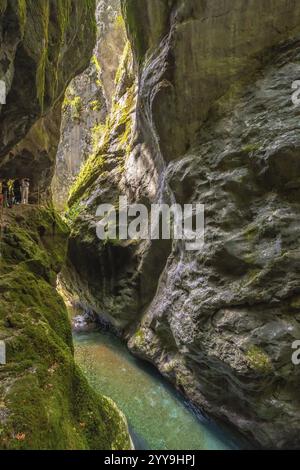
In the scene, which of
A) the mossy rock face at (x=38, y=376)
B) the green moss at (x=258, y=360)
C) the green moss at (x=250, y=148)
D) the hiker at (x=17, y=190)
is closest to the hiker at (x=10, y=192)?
the hiker at (x=17, y=190)

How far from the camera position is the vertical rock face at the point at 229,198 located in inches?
260

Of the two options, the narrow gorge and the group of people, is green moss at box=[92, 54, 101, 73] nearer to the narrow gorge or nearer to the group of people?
the narrow gorge

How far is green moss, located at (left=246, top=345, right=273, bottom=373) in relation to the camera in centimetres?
626

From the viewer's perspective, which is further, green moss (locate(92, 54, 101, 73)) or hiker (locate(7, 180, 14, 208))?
green moss (locate(92, 54, 101, 73))

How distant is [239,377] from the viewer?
6.60m

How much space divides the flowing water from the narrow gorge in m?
0.05

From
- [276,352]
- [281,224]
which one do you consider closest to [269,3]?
[281,224]

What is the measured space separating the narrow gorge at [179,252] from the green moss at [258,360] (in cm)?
2

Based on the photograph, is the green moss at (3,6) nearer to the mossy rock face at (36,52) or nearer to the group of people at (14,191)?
the mossy rock face at (36,52)

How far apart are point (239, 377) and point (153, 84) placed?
25.9ft

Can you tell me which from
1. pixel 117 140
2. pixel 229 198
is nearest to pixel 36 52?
pixel 229 198

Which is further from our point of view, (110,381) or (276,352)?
(110,381)

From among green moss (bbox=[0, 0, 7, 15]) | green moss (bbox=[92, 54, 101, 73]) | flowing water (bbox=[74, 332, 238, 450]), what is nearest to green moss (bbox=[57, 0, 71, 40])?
green moss (bbox=[0, 0, 7, 15])

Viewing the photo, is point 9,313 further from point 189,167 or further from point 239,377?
point 189,167
